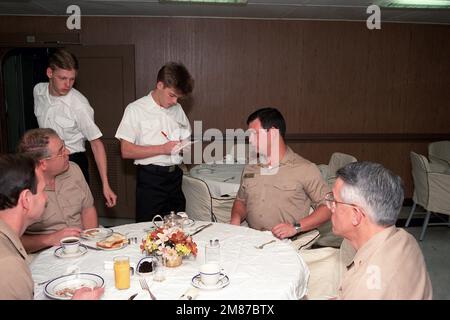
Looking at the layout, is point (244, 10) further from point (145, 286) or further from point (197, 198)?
point (145, 286)

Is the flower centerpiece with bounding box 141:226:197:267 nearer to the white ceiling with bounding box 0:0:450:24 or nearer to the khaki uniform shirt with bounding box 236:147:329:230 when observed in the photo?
the khaki uniform shirt with bounding box 236:147:329:230

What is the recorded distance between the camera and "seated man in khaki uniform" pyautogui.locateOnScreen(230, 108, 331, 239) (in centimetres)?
260

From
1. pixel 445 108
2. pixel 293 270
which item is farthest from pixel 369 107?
pixel 293 270

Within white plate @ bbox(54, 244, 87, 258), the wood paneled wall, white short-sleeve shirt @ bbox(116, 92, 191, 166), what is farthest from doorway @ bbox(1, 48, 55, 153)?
white plate @ bbox(54, 244, 87, 258)

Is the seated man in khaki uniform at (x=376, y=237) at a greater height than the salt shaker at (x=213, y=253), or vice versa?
the seated man in khaki uniform at (x=376, y=237)

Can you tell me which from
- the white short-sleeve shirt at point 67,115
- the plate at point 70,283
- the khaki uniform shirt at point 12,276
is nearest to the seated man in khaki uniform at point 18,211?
the khaki uniform shirt at point 12,276

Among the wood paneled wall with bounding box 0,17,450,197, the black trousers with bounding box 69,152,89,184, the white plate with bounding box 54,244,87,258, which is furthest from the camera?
the wood paneled wall with bounding box 0,17,450,197

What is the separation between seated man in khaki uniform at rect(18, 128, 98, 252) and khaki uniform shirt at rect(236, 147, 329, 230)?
104cm

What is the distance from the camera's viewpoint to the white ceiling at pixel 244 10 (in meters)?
4.52

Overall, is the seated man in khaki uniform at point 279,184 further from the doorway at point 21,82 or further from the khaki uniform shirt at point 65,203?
the doorway at point 21,82

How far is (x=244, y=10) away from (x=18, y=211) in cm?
398

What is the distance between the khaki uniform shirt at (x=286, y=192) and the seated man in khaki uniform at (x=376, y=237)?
0.80m

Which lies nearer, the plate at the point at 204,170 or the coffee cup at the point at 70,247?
the coffee cup at the point at 70,247

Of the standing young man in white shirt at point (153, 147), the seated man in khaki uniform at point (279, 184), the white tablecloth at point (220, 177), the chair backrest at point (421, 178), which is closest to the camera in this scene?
the seated man in khaki uniform at point (279, 184)
